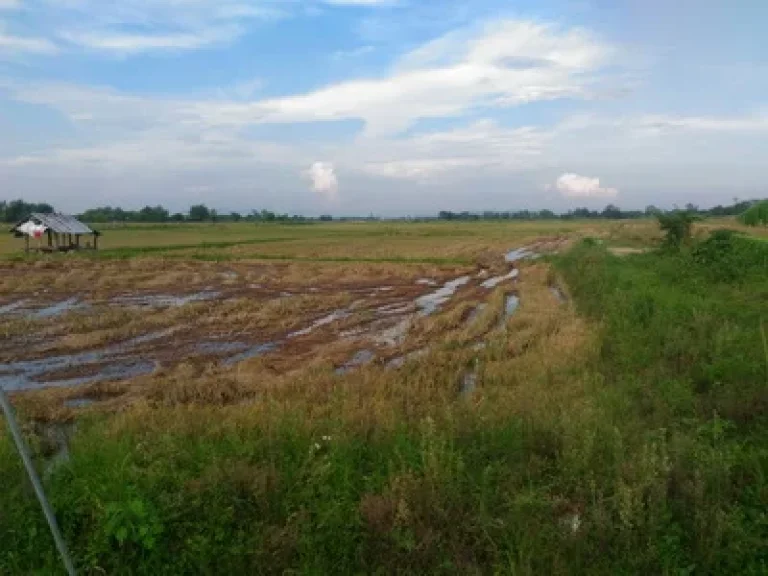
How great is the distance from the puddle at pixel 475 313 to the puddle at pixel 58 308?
1108 centimetres

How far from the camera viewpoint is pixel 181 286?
2509 centimetres

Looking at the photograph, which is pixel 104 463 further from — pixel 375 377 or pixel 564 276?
pixel 564 276

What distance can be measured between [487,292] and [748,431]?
16.9 meters

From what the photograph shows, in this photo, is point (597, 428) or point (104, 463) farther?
point (597, 428)

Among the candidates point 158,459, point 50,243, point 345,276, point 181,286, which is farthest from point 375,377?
point 50,243

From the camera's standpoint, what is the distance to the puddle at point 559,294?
19.4 metres

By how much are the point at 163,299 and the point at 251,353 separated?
9665 mm

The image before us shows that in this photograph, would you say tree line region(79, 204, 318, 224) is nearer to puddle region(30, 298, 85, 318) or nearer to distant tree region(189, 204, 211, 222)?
distant tree region(189, 204, 211, 222)

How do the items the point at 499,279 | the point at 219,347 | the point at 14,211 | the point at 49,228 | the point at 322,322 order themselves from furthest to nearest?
the point at 14,211 < the point at 49,228 < the point at 499,279 < the point at 322,322 < the point at 219,347

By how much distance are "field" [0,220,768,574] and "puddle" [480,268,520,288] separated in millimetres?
10326

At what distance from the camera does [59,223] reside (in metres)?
42.3

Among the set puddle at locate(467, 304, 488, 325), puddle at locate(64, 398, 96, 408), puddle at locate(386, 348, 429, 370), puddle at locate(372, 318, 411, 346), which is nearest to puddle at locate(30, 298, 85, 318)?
puddle at locate(372, 318, 411, 346)

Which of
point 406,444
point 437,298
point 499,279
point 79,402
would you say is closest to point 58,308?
point 79,402

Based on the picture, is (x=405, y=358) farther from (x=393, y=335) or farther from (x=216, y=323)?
(x=216, y=323)
